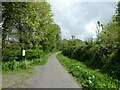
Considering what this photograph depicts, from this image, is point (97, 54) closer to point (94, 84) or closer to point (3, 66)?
point (3, 66)

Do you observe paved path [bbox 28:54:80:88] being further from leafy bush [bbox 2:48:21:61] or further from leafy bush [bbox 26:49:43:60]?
leafy bush [bbox 26:49:43:60]

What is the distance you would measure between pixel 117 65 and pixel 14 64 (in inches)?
450

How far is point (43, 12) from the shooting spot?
49500mm

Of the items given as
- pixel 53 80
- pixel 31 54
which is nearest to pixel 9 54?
pixel 31 54

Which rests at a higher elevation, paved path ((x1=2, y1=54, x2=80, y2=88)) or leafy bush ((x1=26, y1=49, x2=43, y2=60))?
leafy bush ((x1=26, y1=49, x2=43, y2=60))

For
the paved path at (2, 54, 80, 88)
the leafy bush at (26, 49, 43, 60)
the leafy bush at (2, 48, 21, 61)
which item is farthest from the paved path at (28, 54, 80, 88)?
the leafy bush at (26, 49, 43, 60)

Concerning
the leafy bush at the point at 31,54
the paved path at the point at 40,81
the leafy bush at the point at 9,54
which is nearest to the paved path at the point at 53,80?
the paved path at the point at 40,81

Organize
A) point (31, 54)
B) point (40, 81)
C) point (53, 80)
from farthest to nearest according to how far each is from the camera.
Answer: point (31, 54)
point (53, 80)
point (40, 81)

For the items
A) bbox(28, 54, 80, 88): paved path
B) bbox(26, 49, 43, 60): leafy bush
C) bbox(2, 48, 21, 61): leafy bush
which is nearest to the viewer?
bbox(28, 54, 80, 88): paved path

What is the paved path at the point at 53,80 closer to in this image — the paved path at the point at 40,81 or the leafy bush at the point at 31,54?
the paved path at the point at 40,81

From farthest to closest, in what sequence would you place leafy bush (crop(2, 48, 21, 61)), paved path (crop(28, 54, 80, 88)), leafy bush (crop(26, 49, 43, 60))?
leafy bush (crop(26, 49, 43, 60)) < leafy bush (crop(2, 48, 21, 61)) < paved path (crop(28, 54, 80, 88))

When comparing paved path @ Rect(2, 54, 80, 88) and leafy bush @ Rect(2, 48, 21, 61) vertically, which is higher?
leafy bush @ Rect(2, 48, 21, 61)

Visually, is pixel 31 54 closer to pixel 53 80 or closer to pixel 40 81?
pixel 53 80

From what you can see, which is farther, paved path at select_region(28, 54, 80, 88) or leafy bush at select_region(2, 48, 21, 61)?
leafy bush at select_region(2, 48, 21, 61)
